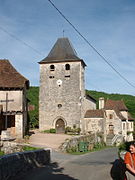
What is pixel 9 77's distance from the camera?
88.1ft

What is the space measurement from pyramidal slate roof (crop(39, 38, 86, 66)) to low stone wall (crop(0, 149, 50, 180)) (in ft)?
68.3

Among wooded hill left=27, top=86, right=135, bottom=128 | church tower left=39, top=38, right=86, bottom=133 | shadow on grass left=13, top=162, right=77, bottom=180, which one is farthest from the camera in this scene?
wooded hill left=27, top=86, right=135, bottom=128

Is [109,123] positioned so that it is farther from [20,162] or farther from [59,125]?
[20,162]

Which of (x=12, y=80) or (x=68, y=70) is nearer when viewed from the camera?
(x=12, y=80)

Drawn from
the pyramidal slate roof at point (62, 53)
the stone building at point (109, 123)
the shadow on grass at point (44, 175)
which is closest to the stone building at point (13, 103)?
the pyramidal slate roof at point (62, 53)

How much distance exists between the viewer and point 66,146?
22562 mm

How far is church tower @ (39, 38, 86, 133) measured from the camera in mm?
33844

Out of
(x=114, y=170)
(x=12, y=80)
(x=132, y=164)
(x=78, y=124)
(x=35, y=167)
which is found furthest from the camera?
(x=78, y=124)

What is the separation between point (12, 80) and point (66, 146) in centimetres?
811

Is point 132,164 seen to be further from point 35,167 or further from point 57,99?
point 57,99

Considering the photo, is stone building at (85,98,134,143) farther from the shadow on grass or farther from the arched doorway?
the shadow on grass

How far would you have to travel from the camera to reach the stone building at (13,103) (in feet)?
84.9

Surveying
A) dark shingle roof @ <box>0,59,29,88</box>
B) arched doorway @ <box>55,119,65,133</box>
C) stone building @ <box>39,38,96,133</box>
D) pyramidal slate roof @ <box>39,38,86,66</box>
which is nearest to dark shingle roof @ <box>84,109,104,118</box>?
stone building @ <box>39,38,96,133</box>

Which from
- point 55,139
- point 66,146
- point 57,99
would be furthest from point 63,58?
point 66,146
